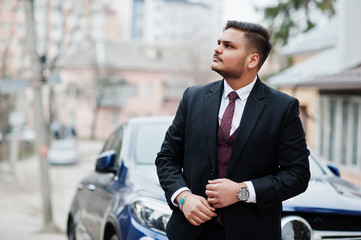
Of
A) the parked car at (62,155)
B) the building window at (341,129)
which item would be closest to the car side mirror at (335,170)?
the building window at (341,129)

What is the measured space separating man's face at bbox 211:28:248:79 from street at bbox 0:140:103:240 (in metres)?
7.17

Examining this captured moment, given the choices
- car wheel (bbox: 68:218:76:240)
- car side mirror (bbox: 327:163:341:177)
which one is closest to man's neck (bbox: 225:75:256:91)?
car side mirror (bbox: 327:163:341:177)

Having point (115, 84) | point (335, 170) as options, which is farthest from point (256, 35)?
point (115, 84)

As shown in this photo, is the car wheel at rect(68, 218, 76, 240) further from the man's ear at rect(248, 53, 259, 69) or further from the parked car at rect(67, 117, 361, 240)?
the man's ear at rect(248, 53, 259, 69)

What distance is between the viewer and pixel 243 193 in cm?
225

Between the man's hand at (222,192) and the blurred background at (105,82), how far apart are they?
0.89 metres

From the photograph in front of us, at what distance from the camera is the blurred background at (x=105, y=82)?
11242 mm

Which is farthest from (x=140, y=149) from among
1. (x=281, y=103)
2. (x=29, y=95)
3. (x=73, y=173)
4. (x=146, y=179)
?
(x=29, y=95)

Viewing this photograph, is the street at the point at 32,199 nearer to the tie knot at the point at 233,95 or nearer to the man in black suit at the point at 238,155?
the man in black suit at the point at 238,155

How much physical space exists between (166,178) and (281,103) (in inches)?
26.6

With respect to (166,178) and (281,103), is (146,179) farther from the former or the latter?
(281,103)

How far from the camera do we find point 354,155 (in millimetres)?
11648

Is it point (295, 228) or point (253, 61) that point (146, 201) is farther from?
→ point (253, 61)

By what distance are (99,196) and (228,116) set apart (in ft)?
8.05
